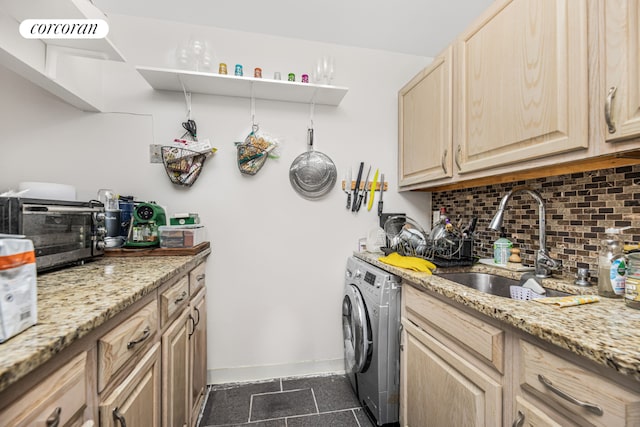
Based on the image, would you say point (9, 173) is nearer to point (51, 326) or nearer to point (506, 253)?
point (51, 326)

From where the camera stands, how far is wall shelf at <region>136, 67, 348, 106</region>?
5.27 feet

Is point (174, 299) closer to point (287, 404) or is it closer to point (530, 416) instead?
point (287, 404)

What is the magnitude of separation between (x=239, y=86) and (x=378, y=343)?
1.71 m

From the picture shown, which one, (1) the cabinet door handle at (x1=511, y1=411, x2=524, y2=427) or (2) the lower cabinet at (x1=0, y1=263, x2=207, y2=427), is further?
(1) the cabinet door handle at (x1=511, y1=411, x2=524, y2=427)

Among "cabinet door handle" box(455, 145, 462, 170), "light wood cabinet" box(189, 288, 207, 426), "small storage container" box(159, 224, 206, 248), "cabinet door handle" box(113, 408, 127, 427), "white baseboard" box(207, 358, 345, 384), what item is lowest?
"white baseboard" box(207, 358, 345, 384)

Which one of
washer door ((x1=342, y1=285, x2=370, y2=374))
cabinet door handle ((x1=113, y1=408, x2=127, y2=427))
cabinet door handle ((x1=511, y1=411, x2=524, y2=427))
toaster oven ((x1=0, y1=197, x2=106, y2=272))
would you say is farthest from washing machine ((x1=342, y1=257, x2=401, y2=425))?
toaster oven ((x1=0, y1=197, x2=106, y2=272))

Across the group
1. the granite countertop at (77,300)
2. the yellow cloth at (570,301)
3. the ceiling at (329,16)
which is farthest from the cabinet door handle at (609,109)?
the granite countertop at (77,300)

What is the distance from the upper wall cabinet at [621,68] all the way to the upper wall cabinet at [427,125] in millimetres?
694

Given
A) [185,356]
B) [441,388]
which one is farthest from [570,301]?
[185,356]

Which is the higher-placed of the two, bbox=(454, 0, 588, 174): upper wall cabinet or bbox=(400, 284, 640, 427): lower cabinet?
bbox=(454, 0, 588, 174): upper wall cabinet

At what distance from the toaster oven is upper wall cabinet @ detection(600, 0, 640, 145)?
188cm

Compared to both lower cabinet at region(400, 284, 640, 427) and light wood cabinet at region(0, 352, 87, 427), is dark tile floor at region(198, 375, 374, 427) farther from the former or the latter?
light wood cabinet at region(0, 352, 87, 427)

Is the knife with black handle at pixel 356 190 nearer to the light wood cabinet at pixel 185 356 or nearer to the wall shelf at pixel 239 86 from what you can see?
the wall shelf at pixel 239 86

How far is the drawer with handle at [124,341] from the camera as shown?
655mm
